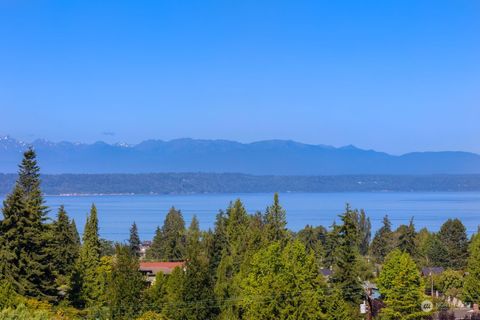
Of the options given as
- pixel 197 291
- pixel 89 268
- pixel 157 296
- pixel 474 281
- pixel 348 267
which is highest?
pixel 348 267

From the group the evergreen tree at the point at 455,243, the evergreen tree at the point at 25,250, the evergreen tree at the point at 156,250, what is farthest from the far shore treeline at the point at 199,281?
the evergreen tree at the point at 156,250

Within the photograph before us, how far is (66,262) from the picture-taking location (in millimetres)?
48875

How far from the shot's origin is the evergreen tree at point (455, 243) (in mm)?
75000

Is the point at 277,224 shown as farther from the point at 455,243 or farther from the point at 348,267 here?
the point at 455,243

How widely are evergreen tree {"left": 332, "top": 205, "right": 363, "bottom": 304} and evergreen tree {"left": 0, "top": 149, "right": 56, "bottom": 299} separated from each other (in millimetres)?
13462

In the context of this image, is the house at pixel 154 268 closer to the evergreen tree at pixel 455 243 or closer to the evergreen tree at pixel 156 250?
the evergreen tree at pixel 156 250

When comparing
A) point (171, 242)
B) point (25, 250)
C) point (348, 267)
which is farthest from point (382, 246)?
point (25, 250)

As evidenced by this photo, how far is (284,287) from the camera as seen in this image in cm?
3322

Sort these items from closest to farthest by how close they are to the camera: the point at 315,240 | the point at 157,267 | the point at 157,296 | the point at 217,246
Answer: the point at 157,296, the point at 217,246, the point at 157,267, the point at 315,240

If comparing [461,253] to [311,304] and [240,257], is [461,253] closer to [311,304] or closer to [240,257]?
[240,257]

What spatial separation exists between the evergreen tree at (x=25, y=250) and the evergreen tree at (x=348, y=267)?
13.5 m

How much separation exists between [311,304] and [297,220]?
151782 millimetres

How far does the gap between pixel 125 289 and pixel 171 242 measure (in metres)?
40.2

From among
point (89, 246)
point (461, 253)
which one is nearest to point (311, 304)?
point (89, 246)
